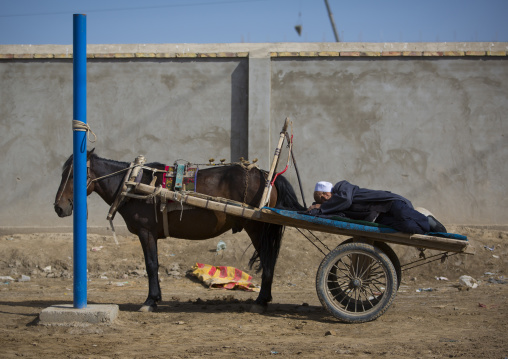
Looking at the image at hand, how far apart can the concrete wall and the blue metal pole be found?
501 cm

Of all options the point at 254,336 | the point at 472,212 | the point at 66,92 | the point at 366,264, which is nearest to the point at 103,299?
the point at 254,336

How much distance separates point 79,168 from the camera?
5.97 metres

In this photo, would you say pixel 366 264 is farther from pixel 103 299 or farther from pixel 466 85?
pixel 466 85

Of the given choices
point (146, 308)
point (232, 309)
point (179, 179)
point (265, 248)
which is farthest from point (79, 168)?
point (232, 309)

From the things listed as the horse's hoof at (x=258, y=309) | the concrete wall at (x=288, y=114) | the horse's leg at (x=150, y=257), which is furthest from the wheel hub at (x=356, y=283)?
the concrete wall at (x=288, y=114)

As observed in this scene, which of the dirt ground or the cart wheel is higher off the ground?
the cart wheel

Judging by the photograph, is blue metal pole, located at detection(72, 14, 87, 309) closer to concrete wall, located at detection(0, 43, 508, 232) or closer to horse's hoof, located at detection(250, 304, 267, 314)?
horse's hoof, located at detection(250, 304, 267, 314)

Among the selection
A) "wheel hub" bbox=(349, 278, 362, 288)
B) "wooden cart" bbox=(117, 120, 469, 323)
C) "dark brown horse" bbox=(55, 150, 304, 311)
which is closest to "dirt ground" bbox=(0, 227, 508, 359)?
"wooden cart" bbox=(117, 120, 469, 323)

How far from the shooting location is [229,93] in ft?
36.1

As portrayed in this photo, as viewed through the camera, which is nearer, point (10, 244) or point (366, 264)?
point (366, 264)

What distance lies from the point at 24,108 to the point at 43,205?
1895 millimetres

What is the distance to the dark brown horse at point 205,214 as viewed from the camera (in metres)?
6.71

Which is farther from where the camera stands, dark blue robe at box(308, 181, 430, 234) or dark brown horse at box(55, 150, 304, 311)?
dark brown horse at box(55, 150, 304, 311)

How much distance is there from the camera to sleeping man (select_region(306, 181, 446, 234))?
18.9 ft
